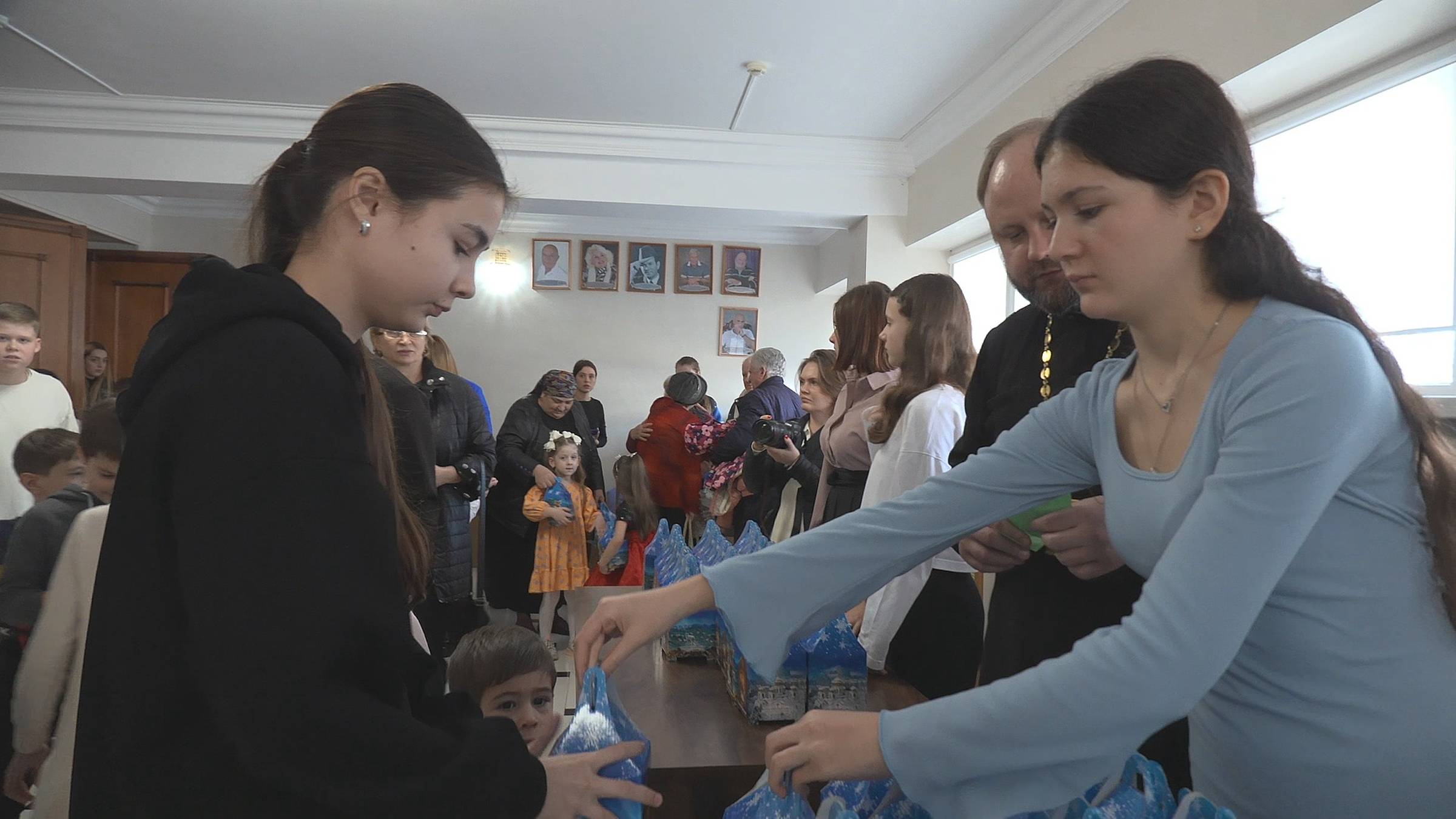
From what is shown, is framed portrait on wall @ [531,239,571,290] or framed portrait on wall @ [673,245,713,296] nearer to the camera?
framed portrait on wall @ [531,239,571,290]

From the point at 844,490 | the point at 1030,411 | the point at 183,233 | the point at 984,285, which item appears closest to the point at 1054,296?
the point at 1030,411

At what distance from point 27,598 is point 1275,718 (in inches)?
94.4

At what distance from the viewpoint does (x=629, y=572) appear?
4.39 metres

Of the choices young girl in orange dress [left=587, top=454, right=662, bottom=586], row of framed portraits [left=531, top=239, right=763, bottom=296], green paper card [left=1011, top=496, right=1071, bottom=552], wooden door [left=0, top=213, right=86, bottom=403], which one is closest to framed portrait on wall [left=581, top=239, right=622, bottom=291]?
row of framed portraits [left=531, top=239, right=763, bottom=296]

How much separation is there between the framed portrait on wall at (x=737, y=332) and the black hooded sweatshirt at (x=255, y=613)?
750cm

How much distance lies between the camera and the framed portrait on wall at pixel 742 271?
8.36m

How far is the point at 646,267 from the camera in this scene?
8.23 metres

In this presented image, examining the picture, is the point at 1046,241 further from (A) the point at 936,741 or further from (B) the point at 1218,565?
(A) the point at 936,741

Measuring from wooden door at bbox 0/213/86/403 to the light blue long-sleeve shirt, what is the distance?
23.2 ft

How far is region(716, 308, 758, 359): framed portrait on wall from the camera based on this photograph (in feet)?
27.4

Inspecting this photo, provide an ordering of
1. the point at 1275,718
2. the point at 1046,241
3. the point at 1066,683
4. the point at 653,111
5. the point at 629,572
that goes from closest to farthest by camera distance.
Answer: the point at 1066,683, the point at 1275,718, the point at 1046,241, the point at 629,572, the point at 653,111

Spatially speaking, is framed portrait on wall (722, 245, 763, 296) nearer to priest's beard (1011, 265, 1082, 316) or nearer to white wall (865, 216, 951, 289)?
white wall (865, 216, 951, 289)

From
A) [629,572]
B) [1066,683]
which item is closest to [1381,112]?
[1066,683]

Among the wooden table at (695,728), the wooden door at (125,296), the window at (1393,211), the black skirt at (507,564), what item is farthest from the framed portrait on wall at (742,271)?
the wooden table at (695,728)
